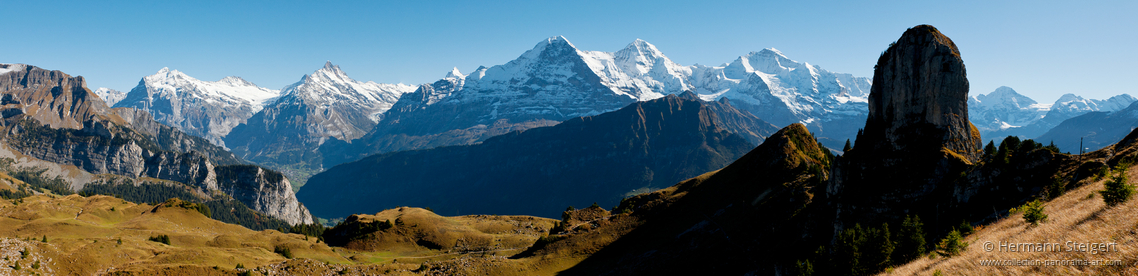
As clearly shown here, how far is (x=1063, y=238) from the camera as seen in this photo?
30.6 meters

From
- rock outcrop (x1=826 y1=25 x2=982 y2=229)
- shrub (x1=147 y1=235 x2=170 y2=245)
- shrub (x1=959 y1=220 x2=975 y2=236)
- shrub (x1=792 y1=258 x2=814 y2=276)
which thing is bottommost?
shrub (x1=147 y1=235 x2=170 y2=245)

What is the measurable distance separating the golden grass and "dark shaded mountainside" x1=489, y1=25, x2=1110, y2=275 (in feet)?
20.2

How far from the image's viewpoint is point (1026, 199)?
45719mm

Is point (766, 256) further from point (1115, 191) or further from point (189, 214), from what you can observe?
point (189, 214)

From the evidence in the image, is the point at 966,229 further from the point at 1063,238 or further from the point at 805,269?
the point at 805,269

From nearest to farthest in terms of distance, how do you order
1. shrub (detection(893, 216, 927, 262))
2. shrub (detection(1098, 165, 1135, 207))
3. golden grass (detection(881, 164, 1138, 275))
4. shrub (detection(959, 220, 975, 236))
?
1. golden grass (detection(881, 164, 1138, 275))
2. shrub (detection(1098, 165, 1135, 207))
3. shrub (detection(959, 220, 975, 236))
4. shrub (detection(893, 216, 927, 262))

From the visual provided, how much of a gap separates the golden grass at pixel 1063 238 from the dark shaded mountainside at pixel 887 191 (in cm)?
615

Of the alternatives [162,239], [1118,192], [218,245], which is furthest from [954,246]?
[162,239]

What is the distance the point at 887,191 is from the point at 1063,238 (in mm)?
28512

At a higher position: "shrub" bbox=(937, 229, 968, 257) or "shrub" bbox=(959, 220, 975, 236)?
"shrub" bbox=(959, 220, 975, 236)

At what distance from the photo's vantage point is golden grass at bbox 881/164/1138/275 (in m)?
26.6

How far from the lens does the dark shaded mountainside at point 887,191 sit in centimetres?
4734

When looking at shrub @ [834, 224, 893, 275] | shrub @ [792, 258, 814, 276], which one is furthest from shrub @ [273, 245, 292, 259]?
shrub @ [834, 224, 893, 275]

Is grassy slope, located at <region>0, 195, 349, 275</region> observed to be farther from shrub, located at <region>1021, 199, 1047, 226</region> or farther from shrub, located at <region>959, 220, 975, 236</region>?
shrub, located at <region>1021, 199, 1047, 226</region>
